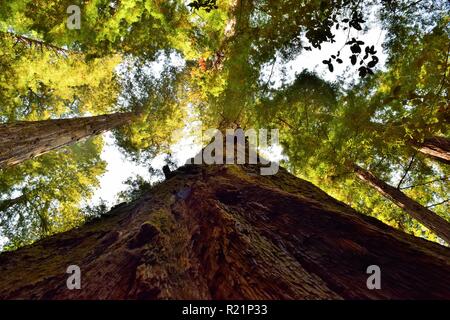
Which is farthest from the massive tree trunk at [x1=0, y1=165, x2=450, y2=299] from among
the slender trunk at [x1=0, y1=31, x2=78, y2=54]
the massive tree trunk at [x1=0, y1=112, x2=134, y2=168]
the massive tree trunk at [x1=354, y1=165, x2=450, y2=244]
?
the slender trunk at [x1=0, y1=31, x2=78, y2=54]

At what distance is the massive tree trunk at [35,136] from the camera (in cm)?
471

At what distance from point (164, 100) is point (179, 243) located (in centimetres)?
985

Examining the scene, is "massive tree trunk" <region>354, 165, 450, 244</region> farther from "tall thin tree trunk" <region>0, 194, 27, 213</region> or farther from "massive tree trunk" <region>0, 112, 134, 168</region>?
Result: "tall thin tree trunk" <region>0, 194, 27, 213</region>

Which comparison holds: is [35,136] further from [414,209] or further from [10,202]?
[414,209]

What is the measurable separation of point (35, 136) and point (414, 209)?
8.50 meters

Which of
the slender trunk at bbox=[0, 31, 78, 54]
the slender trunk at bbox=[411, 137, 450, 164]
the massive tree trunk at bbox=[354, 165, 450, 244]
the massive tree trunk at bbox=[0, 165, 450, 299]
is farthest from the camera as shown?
the slender trunk at bbox=[0, 31, 78, 54]

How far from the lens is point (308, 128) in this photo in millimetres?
9305

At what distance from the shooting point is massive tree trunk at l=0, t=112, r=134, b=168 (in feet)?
15.5

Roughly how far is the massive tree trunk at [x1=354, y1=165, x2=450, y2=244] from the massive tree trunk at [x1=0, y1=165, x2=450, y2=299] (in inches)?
144

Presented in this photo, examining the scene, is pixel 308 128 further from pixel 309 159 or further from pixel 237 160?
pixel 237 160

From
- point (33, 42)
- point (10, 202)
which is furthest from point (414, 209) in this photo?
point (10, 202)

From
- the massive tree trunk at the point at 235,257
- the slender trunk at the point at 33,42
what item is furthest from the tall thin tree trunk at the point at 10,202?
the massive tree trunk at the point at 235,257

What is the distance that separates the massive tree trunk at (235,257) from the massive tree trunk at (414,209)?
3.66m

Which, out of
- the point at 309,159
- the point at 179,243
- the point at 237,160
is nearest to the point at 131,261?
the point at 179,243
